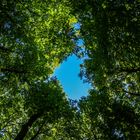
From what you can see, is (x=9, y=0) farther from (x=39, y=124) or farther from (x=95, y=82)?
(x=39, y=124)

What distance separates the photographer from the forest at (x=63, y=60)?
24567 millimetres

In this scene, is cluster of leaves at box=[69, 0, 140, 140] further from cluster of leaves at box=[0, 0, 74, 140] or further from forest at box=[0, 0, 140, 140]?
cluster of leaves at box=[0, 0, 74, 140]

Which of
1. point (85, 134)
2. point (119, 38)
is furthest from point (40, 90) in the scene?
point (119, 38)

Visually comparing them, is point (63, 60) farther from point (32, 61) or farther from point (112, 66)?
point (112, 66)

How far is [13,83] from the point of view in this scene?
3070 cm

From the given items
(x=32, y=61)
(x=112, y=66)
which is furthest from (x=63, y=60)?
(x=112, y=66)

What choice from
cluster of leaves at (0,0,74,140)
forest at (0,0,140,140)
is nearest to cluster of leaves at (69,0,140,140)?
forest at (0,0,140,140)

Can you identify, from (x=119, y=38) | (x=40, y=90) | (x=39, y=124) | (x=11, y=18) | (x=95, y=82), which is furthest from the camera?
(x=39, y=124)

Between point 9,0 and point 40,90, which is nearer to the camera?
point 9,0

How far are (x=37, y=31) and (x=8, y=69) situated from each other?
5.18 metres

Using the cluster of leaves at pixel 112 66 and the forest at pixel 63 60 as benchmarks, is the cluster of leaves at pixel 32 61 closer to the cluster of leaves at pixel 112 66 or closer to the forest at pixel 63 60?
the forest at pixel 63 60

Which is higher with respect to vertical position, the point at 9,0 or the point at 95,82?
the point at 95,82

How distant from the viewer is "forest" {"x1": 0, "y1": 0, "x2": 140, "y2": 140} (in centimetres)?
2457

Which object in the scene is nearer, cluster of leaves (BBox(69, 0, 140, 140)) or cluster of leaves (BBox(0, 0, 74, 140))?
cluster of leaves (BBox(69, 0, 140, 140))
